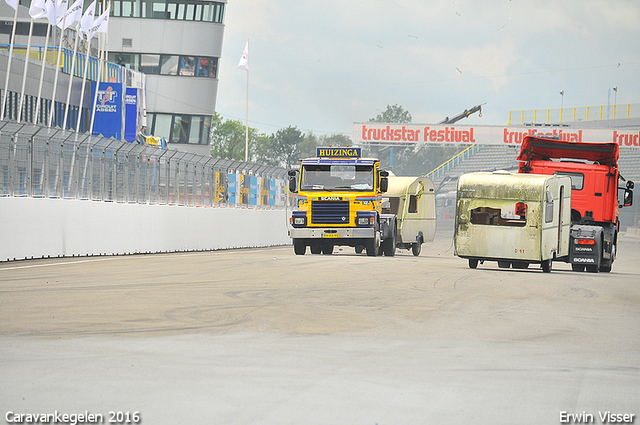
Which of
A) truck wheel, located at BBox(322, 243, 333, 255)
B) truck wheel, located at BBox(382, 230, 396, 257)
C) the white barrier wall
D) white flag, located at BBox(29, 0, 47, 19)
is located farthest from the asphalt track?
white flag, located at BBox(29, 0, 47, 19)

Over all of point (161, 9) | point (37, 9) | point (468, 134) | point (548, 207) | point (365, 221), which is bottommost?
point (365, 221)

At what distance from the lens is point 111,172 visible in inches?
1013

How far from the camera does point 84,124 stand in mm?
64375

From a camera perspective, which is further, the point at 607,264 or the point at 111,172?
the point at 111,172

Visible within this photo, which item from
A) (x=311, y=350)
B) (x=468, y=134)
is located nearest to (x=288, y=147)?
(x=468, y=134)

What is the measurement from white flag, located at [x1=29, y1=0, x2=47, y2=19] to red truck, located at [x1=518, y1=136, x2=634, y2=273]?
1026 inches

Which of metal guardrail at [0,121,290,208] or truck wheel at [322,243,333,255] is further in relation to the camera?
truck wheel at [322,243,333,255]

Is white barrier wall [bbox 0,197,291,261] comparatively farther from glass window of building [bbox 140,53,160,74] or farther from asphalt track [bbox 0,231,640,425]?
glass window of building [bbox 140,53,160,74]

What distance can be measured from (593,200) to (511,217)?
11.0ft

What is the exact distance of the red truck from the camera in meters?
24.8

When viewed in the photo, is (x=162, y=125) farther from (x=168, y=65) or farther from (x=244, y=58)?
(x=244, y=58)

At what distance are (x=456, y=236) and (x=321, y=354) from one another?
15.4 meters

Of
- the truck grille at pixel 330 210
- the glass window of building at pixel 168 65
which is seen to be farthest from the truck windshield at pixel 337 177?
the glass window of building at pixel 168 65

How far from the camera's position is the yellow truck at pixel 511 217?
883 inches
